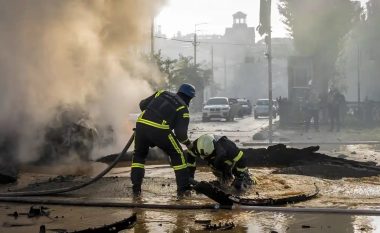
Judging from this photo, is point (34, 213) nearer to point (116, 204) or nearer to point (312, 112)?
point (116, 204)

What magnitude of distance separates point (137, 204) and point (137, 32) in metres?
9.32

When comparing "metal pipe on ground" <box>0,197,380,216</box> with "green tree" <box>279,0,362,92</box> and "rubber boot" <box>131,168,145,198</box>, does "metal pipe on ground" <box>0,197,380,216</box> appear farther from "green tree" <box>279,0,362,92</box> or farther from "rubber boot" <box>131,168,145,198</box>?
"green tree" <box>279,0,362,92</box>

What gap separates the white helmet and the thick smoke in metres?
5.42

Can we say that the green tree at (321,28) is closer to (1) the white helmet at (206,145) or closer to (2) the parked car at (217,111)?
(2) the parked car at (217,111)

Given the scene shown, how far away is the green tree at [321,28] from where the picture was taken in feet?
100

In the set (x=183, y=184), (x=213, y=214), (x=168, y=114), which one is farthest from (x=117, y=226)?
(x=168, y=114)

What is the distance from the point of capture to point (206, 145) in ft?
24.7

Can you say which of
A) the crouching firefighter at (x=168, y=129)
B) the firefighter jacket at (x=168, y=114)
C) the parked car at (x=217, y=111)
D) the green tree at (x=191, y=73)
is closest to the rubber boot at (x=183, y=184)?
the crouching firefighter at (x=168, y=129)

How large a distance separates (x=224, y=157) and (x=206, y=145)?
309 millimetres

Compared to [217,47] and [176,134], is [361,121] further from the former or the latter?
[217,47]

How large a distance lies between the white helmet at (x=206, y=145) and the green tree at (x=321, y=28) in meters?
23.8

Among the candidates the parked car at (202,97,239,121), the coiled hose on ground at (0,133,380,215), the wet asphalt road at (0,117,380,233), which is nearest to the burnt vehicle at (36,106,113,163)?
the wet asphalt road at (0,117,380,233)

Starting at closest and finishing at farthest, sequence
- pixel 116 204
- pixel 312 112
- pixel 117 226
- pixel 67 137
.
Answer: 1. pixel 117 226
2. pixel 116 204
3. pixel 67 137
4. pixel 312 112

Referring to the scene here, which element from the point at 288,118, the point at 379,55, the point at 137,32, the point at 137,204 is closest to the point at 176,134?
the point at 137,204
